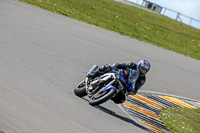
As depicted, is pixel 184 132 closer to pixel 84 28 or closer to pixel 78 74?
pixel 78 74

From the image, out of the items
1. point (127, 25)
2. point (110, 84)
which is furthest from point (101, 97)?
point (127, 25)

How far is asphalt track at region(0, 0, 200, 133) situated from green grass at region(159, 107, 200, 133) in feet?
4.34

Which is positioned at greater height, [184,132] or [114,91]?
[114,91]

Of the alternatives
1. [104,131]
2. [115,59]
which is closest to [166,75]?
[115,59]

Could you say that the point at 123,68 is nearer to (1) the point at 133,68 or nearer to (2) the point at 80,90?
(1) the point at 133,68

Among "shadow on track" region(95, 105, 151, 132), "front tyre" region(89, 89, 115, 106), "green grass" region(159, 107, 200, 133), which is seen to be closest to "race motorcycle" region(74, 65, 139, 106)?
"front tyre" region(89, 89, 115, 106)

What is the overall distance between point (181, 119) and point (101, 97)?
3.35 metres

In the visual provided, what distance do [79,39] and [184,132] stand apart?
6919 mm

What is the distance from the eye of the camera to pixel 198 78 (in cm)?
1738

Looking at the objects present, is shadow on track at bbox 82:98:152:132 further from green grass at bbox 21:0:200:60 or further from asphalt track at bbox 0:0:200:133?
green grass at bbox 21:0:200:60

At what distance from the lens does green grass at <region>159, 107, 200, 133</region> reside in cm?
1064

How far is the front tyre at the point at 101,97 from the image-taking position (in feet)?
29.2

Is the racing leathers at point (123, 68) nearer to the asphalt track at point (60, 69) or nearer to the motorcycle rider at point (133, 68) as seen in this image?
the motorcycle rider at point (133, 68)

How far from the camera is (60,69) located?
1169 centimetres
